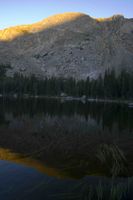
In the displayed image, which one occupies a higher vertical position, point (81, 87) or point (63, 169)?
point (81, 87)

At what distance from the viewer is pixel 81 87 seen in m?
157

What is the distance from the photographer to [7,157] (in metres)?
20.0

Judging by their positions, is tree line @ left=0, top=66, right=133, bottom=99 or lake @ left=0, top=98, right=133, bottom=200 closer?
lake @ left=0, top=98, right=133, bottom=200

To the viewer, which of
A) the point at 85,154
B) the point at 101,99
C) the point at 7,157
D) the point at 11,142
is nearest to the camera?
the point at 7,157

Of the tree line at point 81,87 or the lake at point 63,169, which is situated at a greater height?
the tree line at point 81,87

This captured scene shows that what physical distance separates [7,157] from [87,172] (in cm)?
661

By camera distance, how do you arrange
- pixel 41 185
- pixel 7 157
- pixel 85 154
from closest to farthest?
pixel 41 185 < pixel 7 157 < pixel 85 154

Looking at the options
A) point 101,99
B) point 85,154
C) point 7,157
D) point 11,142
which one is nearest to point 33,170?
point 7,157

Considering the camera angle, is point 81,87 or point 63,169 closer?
point 63,169

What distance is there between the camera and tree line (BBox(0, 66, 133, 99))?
13762cm

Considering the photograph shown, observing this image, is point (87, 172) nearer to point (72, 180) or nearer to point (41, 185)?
point (72, 180)

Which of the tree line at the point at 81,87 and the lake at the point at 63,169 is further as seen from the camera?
the tree line at the point at 81,87

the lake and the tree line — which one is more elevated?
the tree line

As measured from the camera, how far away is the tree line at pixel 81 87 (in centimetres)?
13762
